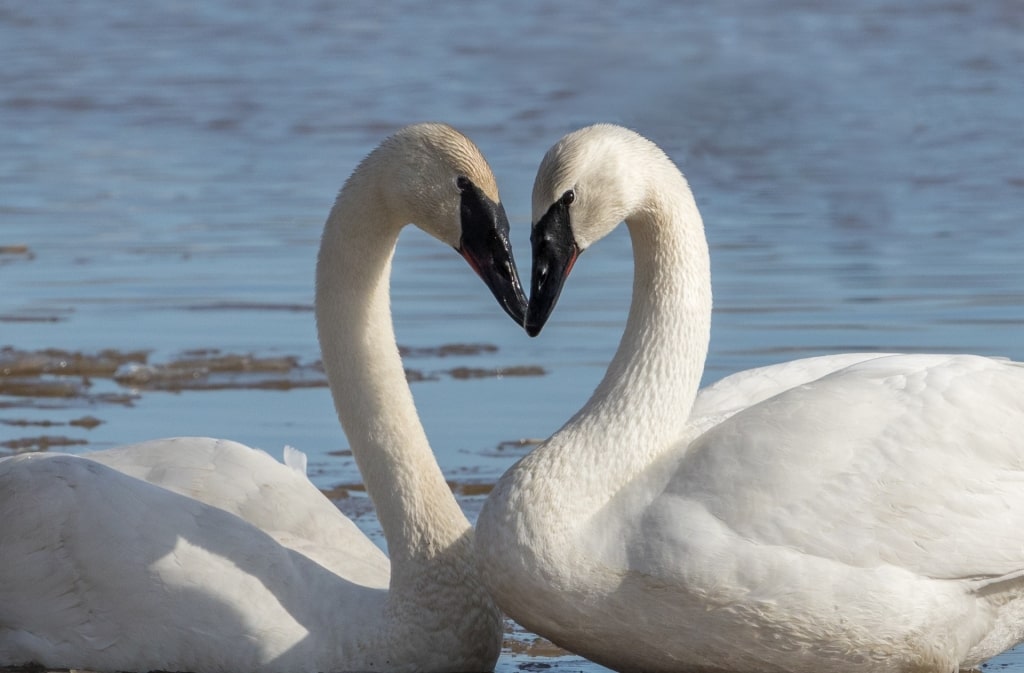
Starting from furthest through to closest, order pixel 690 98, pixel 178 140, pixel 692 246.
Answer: pixel 690 98, pixel 178 140, pixel 692 246

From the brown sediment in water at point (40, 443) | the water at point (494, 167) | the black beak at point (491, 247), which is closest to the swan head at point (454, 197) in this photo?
the black beak at point (491, 247)

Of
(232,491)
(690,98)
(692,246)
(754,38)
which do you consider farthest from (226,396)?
(754,38)

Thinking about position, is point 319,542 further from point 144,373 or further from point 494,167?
point 494,167

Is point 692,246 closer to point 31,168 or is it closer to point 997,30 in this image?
point 31,168

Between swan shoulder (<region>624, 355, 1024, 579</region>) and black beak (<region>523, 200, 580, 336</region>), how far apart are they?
0.52m

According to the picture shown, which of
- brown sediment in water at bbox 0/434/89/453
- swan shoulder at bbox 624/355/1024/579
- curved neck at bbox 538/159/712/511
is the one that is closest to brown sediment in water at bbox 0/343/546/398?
brown sediment in water at bbox 0/434/89/453

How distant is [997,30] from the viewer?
2030 cm

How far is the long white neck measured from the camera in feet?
17.5

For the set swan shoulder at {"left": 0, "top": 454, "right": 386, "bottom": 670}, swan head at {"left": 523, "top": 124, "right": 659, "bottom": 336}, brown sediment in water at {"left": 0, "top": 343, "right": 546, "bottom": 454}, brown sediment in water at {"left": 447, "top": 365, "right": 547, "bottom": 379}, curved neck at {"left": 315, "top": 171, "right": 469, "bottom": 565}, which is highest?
swan head at {"left": 523, "top": 124, "right": 659, "bottom": 336}

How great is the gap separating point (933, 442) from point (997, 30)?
52.2 ft

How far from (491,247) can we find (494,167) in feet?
28.3

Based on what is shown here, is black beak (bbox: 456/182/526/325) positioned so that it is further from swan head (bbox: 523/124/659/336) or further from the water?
the water

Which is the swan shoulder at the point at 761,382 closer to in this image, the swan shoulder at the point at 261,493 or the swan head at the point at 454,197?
the swan head at the point at 454,197

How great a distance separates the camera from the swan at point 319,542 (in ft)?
18.4
